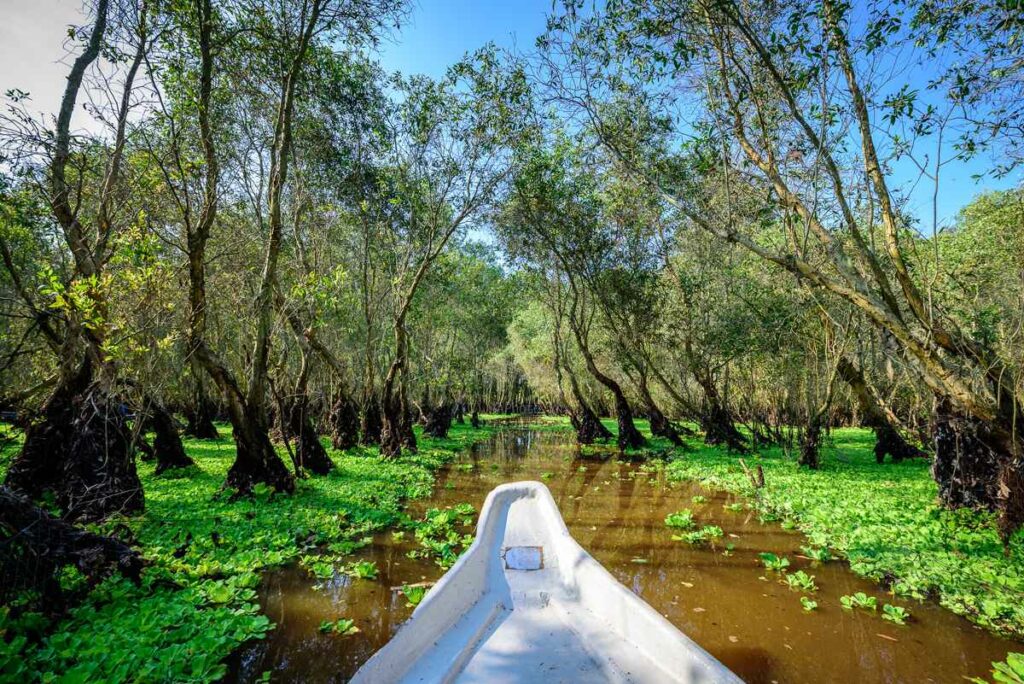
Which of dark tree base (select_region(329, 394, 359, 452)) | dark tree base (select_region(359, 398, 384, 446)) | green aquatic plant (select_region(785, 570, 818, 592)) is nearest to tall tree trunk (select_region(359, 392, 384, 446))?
dark tree base (select_region(359, 398, 384, 446))

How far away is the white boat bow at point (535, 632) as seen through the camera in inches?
115

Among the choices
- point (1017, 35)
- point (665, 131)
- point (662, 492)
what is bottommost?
point (662, 492)

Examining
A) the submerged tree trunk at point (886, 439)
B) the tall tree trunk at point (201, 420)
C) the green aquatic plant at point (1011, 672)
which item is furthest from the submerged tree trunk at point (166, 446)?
the submerged tree trunk at point (886, 439)

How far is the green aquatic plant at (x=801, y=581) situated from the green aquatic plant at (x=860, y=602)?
1.26 feet

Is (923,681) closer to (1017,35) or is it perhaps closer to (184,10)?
(1017,35)

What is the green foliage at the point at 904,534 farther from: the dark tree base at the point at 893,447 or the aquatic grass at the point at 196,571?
the aquatic grass at the point at 196,571

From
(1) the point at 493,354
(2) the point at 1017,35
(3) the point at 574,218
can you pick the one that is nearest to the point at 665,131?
(3) the point at 574,218

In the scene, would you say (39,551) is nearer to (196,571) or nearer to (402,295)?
(196,571)

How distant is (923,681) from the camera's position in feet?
12.1

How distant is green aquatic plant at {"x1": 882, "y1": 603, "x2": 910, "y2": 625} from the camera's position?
457cm

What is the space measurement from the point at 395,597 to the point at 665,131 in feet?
41.4

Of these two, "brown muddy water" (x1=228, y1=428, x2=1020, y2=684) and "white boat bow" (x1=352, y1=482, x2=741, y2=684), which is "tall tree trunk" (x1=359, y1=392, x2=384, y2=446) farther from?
"white boat bow" (x1=352, y1=482, x2=741, y2=684)

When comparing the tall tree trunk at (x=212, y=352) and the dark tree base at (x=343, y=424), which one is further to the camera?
the dark tree base at (x=343, y=424)

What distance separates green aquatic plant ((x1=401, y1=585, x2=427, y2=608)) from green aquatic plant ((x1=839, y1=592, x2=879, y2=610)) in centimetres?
447
